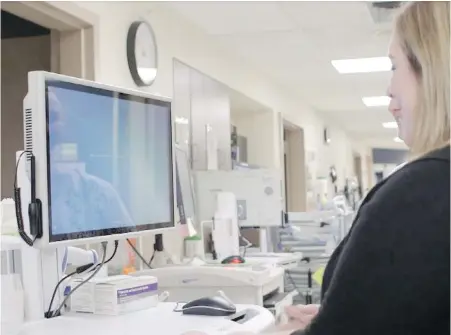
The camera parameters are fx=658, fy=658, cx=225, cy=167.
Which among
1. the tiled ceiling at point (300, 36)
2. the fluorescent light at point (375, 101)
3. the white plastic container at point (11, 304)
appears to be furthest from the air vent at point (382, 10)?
the fluorescent light at point (375, 101)

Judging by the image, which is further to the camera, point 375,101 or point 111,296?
point 375,101

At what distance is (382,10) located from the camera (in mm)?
3916

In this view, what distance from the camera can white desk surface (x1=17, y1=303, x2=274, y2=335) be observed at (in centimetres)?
144

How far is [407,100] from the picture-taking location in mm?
1117

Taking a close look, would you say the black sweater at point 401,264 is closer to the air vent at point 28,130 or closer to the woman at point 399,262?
the woman at point 399,262

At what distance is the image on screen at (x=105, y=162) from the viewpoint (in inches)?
57.8

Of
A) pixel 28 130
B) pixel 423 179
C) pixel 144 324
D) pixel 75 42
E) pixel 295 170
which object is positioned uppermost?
pixel 75 42

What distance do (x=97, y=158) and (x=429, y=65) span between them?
2.72ft

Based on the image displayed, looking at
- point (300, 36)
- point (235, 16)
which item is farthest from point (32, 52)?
point (300, 36)

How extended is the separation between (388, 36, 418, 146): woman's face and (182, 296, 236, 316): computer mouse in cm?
65

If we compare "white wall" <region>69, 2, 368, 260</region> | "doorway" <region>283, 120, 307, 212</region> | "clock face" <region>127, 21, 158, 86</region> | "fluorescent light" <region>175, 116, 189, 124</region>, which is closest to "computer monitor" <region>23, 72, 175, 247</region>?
"white wall" <region>69, 2, 368, 260</region>

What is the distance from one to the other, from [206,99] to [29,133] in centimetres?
295

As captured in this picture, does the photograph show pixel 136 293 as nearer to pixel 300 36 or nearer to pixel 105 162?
pixel 105 162

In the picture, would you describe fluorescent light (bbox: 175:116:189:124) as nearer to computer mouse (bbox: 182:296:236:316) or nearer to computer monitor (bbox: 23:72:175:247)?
computer monitor (bbox: 23:72:175:247)
